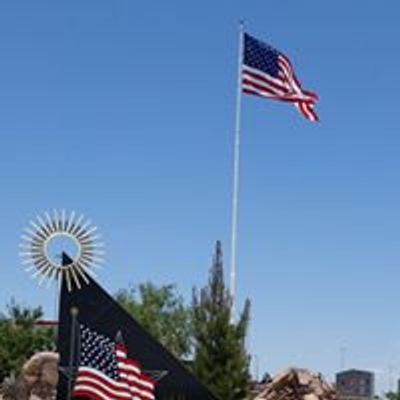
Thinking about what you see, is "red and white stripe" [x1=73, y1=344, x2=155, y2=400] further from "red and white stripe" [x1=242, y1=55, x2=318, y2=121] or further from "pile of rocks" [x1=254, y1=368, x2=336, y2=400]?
"red and white stripe" [x1=242, y1=55, x2=318, y2=121]

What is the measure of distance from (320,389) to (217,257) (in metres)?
6.79

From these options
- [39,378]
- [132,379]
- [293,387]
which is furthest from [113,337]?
[293,387]

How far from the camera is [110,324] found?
1125 inches

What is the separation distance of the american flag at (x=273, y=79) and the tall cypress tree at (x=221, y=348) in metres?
7.47

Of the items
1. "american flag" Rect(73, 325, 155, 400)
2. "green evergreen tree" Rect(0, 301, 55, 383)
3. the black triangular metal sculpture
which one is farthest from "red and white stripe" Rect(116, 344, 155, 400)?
"green evergreen tree" Rect(0, 301, 55, 383)

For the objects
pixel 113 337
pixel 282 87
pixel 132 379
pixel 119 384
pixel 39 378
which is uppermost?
pixel 282 87

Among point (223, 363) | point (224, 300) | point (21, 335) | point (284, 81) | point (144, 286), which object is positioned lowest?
point (223, 363)

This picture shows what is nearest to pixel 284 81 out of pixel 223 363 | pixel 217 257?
pixel 217 257

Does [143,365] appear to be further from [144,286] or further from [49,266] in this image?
[144,286]

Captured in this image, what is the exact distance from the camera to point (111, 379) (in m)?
24.3

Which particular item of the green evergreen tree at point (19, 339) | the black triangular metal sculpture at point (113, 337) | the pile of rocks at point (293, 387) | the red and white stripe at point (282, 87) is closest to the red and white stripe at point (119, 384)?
the black triangular metal sculpture at point (113, 337)

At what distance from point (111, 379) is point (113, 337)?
13.7 ft

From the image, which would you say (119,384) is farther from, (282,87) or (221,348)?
(282,87)

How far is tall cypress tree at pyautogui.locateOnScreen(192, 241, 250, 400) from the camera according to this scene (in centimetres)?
3192
